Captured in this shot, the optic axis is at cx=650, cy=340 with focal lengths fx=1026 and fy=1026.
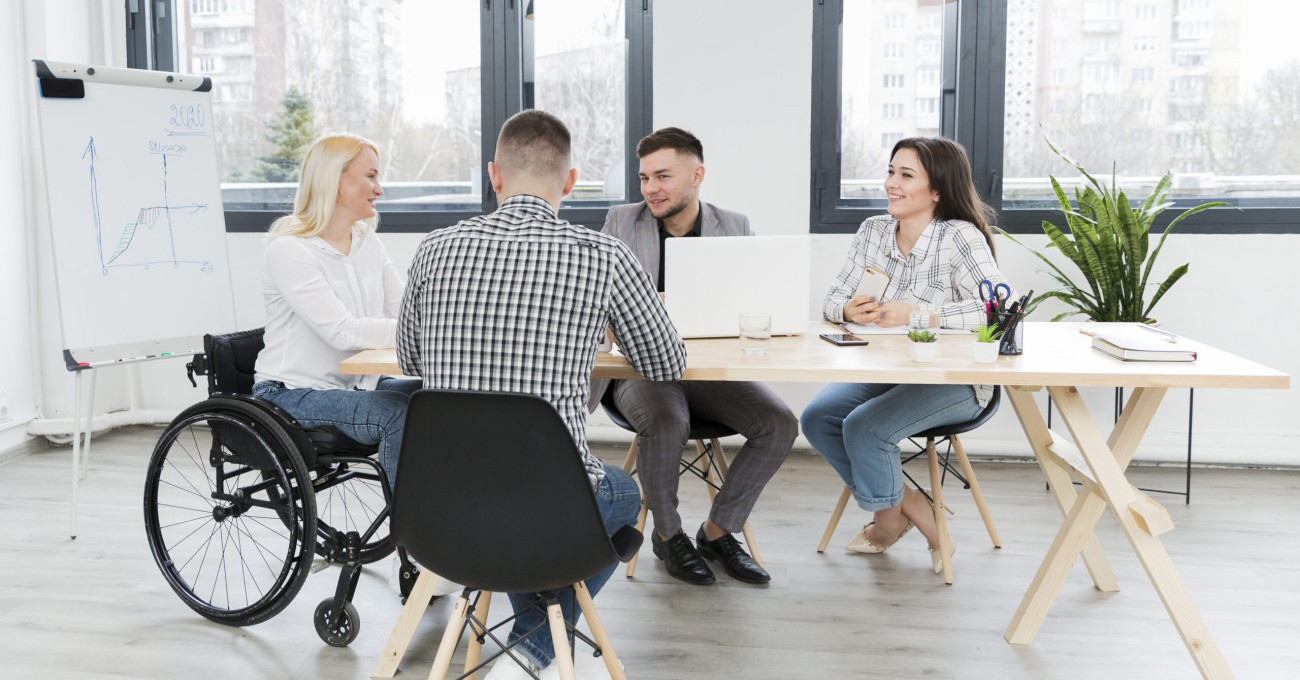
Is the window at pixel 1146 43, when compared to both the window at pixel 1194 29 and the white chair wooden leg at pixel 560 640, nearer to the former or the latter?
the window at pixel 1194 29

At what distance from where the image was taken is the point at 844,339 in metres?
2.61

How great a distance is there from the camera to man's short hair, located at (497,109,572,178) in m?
2.00

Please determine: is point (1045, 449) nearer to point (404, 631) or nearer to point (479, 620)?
point (479, 620)

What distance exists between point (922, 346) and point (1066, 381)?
312 mm

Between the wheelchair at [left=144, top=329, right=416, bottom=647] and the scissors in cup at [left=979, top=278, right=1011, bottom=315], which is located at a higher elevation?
the scissors in cup at [left=979, top=278, right=1011, bottom=315]

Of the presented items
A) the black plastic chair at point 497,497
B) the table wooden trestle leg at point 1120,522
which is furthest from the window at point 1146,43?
the black plastic chair at point 497,497

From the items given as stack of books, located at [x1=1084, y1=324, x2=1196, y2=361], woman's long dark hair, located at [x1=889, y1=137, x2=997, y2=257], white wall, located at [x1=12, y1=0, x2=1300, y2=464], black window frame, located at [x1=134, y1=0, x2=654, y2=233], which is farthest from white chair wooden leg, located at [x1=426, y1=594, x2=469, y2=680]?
black window frame, located at [x1=134, y1=0, x2=654, y2=233]

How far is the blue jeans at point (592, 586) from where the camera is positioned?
A: 2.00 m

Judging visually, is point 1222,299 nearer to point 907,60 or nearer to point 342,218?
point 907,60

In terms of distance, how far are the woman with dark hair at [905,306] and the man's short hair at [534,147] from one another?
1.17 metres

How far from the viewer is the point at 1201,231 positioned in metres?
4.05

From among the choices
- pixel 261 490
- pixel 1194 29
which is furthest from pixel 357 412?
pixel 1194 29

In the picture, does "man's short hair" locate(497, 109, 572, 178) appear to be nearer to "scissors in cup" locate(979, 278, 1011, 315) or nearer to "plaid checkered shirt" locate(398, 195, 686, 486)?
"plaid checkered shirt" locate(398, 195, 686, 486)

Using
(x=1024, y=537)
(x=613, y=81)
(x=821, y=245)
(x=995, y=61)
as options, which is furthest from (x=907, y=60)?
(x=1024, y=537)
